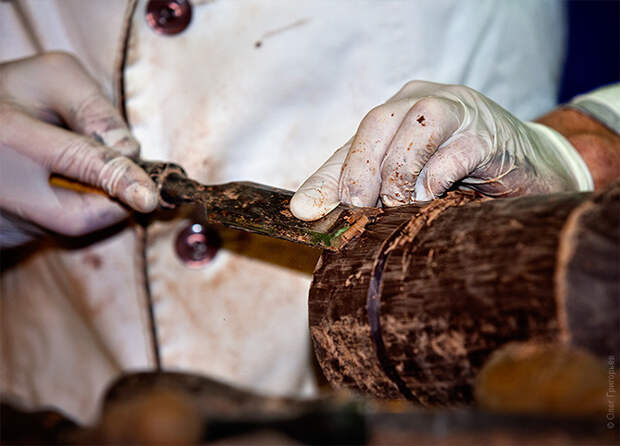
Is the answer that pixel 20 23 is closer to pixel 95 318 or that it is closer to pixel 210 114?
pixel 210 114

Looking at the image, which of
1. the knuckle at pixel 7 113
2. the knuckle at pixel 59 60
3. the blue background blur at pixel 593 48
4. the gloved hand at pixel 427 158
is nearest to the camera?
the gloved hand at pixel 427 158

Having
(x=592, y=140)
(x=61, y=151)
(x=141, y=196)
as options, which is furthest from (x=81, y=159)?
(x=592, y=140)

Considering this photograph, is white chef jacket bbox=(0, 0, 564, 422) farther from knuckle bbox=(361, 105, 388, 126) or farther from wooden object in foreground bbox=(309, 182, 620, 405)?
wooden object in foreground bbox=(309, 182, 620, 405)

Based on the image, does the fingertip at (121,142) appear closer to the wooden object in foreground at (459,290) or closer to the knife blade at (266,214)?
the knife blade at (266,214)

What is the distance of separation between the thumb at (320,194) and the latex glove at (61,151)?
432 millimetres

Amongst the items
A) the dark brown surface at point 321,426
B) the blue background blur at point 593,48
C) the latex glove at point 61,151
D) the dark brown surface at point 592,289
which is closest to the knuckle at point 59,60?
the latex glove at point 61,151

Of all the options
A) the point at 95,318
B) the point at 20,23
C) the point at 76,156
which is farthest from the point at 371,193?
the point at 20,23

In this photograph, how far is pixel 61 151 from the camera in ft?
4.77

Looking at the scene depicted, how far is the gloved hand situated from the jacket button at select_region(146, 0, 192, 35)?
63 centimetres

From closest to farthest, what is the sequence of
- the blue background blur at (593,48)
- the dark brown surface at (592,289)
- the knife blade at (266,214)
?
1. the dark brown surface at (592,289)
2. the knife blade at (266,214)
3. the blue background blur at (593,48)

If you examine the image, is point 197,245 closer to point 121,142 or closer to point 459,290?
point 121,142

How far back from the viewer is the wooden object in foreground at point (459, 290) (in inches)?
27.3

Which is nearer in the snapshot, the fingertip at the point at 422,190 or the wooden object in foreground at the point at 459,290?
the wooden object in foreground at the point at 459,290

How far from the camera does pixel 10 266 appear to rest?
80.2 inches
